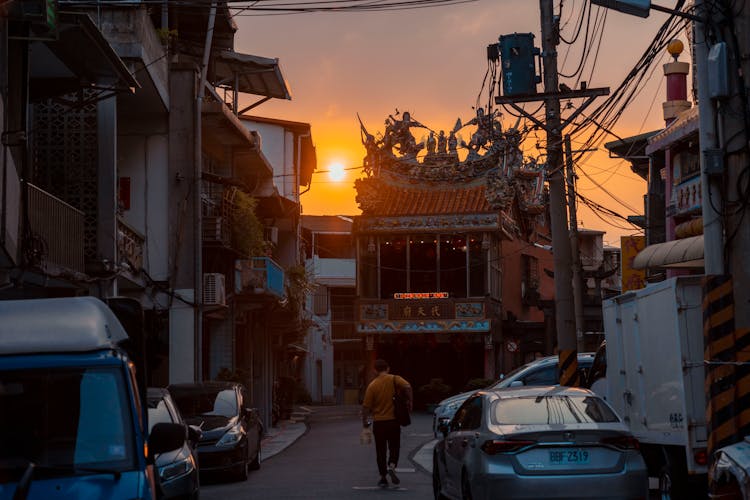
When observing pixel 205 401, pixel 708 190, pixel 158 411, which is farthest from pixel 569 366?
pixel 708 190

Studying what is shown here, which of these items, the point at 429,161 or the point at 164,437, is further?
the point at 429,161

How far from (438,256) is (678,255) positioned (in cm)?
2922

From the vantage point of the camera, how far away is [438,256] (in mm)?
54406

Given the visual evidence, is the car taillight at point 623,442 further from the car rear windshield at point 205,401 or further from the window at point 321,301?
the window at point 321,301

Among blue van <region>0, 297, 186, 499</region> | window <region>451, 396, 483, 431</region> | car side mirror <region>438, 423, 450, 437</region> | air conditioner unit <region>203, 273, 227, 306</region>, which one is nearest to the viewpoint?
blue van <region>0, 297, 186, 499</region>

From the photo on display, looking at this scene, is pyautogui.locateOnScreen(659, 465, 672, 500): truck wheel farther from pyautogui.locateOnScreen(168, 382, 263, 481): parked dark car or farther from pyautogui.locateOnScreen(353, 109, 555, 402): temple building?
pyautogui.locateOnScreen(353, 109, 555, 402): temple building

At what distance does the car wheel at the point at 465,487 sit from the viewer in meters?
14.0

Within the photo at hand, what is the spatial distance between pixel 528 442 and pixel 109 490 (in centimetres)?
637

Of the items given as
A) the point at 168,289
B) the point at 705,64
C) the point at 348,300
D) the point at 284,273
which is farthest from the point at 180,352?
the point at 348,300

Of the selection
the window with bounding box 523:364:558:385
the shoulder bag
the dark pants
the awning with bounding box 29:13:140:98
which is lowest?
the dark pants

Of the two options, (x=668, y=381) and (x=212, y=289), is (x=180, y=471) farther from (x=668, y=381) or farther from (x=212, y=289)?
(x=212, y=289)

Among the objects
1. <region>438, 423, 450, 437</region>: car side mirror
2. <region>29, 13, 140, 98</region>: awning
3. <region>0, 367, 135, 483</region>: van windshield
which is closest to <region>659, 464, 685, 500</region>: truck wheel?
<region>438, 423, 450, 437</region>: car side mirror

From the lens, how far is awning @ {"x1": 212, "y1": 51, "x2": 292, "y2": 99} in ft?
125

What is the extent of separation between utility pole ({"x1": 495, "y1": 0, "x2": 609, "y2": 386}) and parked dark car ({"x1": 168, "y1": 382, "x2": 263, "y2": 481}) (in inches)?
217
